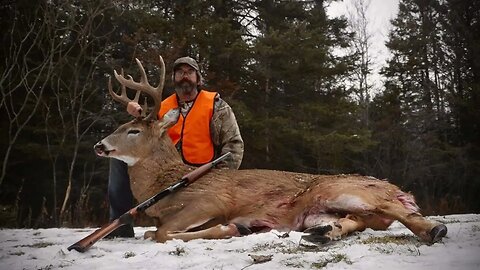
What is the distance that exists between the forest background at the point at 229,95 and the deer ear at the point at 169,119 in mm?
5084

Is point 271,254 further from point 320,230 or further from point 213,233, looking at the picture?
point 213,233

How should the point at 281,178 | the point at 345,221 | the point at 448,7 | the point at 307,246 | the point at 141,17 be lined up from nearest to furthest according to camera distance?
the point at 307,246, the point at 448,7, the point at 345,221, the point at 281,178, the point at 141,17

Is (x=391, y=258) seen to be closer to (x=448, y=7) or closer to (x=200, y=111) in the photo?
(x=448, y=7)

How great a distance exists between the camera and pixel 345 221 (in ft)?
11.7

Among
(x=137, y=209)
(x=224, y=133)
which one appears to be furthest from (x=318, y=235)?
(x=224, y=133)

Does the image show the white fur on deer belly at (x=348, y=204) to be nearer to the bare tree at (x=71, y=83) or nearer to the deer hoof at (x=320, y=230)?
the deer hoof at (x=320, y=230)

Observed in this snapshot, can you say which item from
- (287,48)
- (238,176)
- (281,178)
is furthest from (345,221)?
(287,48)

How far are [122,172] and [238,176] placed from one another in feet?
4.28

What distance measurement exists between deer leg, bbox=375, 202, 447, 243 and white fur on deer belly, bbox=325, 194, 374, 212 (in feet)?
0.35

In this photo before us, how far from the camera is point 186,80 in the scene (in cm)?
530

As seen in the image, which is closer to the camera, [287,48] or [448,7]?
[448,7]

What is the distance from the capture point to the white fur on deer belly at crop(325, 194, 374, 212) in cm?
362

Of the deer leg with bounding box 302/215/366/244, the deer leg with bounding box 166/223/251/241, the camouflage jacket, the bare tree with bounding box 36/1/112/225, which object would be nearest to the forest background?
the bare tree with bounding box 36/1/112/225

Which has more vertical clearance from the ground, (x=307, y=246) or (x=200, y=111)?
(x=200, y=111)
